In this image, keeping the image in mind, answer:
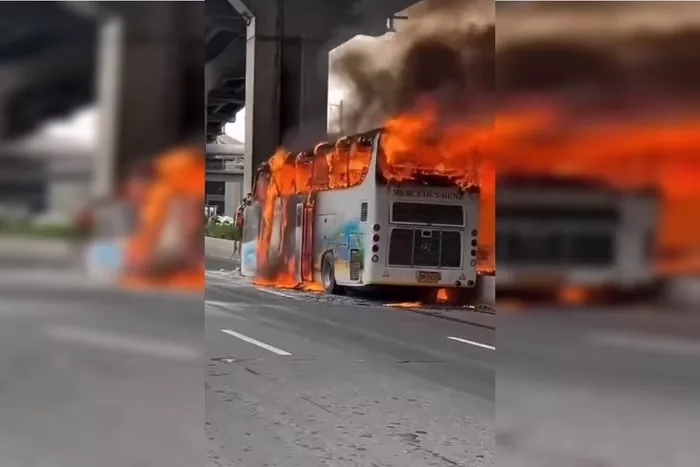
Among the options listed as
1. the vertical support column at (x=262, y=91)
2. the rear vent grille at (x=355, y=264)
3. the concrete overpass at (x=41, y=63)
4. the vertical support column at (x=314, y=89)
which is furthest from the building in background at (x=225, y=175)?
the rear vent grille at (x=355, y=264)

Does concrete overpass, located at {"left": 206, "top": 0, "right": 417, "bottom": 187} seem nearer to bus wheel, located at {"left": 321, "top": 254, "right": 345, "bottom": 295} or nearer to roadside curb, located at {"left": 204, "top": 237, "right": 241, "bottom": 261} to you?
roadside curb, located at {"left": 204, "top": 237, "right": 241, "bottom": 261}

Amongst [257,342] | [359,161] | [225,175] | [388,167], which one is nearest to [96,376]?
[225,175]

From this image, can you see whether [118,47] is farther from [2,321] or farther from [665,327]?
[665,327]

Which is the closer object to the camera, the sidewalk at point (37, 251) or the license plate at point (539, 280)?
the sidewalk at point (37, 251)

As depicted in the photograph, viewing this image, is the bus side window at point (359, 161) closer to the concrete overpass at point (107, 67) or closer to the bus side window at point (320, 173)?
the bus side window at point (320, 173)

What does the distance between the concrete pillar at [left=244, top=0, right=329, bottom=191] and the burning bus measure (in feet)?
3.21

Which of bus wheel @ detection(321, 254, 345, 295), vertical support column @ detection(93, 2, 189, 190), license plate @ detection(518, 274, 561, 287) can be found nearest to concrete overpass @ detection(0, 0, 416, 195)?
vertical support column @ detection(93, 2, 189, 190)

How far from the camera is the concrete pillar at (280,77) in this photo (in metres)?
2.67

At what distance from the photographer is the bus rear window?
3084mm

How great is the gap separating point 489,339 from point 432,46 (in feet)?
3.64

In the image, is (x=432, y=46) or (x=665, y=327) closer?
(x=665, y=327)

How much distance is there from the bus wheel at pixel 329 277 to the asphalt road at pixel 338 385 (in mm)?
55

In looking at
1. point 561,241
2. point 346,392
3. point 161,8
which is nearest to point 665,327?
→ point 561,241

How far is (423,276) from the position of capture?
10.5 feet
